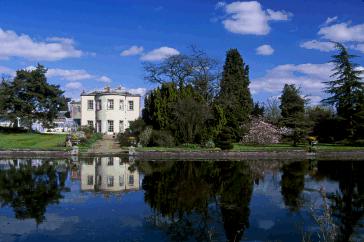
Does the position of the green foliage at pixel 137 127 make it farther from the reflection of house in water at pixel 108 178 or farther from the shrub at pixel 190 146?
the reflection of house in water at pixel 108 178

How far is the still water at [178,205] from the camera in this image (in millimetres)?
8672

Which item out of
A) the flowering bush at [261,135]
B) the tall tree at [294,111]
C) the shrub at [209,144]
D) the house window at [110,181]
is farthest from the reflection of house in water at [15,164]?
the tall tree at [294,111]

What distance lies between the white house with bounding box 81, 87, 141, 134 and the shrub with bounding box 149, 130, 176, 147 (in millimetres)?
16397

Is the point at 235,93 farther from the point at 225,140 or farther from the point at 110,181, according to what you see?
the point at 110,181

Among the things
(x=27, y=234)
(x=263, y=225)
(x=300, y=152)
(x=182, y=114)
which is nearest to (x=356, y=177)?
(x=263, y=225)

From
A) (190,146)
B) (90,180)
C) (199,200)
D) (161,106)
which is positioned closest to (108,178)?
(90,180)

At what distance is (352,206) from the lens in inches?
456

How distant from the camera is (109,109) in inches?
1901

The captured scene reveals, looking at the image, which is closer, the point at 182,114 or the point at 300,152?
the point at 300,152

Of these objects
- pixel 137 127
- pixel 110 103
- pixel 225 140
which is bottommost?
pixel 225 140

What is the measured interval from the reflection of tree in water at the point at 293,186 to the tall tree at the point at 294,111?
14058mm

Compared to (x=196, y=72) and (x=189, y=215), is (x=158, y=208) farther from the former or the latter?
(x=196, y=72)

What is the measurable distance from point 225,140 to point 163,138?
543 centimetres

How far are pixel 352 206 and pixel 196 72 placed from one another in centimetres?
3138
